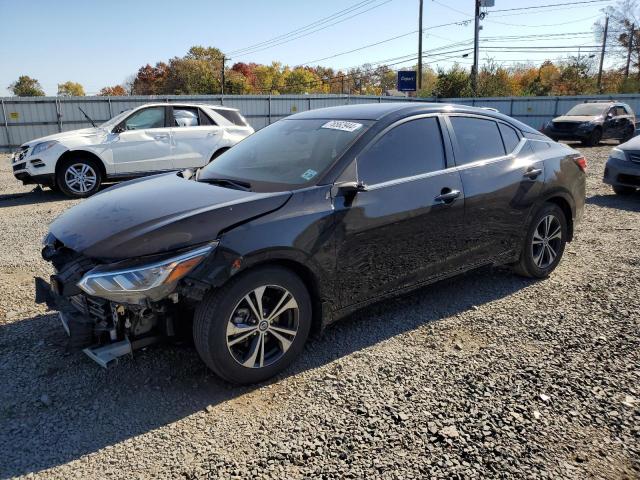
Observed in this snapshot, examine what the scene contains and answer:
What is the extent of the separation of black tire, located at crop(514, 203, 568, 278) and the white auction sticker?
2016 mm

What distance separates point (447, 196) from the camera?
3.85 meters

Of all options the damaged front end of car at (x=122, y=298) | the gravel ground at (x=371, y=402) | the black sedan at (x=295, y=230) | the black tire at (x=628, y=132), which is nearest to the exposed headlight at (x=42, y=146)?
the gravel ground at (x=371, y=402)

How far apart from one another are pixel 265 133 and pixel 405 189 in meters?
1.45

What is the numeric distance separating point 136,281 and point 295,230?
0.97 m

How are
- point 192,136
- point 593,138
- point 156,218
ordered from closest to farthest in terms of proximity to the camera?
point 156,218 < point 192,136 < point 593,138

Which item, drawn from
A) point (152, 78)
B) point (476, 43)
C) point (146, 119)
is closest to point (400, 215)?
point (146, 119)

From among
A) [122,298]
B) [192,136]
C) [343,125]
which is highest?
[343,125]

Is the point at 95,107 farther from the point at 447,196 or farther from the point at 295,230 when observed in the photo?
the point at 295,230

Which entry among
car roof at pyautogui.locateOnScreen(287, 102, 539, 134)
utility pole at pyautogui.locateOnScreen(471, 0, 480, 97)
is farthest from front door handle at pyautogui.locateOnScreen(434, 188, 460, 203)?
utility pole at pyautogui.locateOnScreen(471, 0, 480, 97)

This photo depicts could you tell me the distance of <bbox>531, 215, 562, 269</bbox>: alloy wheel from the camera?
15.6ft

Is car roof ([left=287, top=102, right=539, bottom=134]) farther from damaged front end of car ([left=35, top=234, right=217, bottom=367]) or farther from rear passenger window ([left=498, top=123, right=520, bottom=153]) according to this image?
damaged front end of car ([left=35, top=234, right=217, bottom=367])

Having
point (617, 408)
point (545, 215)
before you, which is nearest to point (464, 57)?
point (545, 215)

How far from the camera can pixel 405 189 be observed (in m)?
3.64

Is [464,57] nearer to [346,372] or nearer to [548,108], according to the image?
[548,108]
